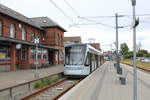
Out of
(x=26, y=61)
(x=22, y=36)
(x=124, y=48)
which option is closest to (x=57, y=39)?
(x=22, y=36)

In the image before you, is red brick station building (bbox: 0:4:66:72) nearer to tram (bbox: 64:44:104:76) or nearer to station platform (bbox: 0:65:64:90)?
station platform (bbox: 0:65:64:90)

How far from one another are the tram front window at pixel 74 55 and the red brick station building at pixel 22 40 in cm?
705

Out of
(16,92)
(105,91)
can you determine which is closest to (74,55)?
(16,92)

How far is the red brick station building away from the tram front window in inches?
277

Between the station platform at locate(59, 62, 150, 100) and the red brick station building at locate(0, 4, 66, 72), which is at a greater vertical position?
the red brick station building at locate(0, 4, 66, 72)

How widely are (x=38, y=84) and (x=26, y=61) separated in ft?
57.6

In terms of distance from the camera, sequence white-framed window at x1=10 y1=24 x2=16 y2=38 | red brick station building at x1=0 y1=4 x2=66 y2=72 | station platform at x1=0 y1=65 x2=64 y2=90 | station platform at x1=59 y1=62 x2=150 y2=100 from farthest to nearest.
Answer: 1. white-framed window at x1=10 y1=24 x2=16 y2=38
2. red brick station building at x1=0 y1=4 x2=66 y2=72
3. station platform at x1=0 y1=65 x2=64 y2=90
4. station platform at x1=59 y1=62 x2=150 y2=100

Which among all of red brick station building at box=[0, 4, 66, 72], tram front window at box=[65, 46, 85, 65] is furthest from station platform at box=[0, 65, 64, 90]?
red brick station building at box=[0, 4, 66, 72]

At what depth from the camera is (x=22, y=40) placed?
34.8 m

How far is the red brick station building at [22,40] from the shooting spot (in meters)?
26.6

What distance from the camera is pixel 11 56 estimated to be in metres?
26.9

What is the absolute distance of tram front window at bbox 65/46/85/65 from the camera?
19.7m

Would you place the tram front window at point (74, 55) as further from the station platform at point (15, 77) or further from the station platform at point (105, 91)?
the station platform at point (105, 91)

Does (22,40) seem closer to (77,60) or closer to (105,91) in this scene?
(77,60)
